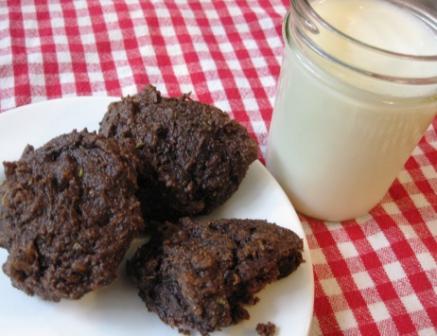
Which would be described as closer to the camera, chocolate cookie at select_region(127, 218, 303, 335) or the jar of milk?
chocolate cookie at select_region(127, 218, 303, 335)

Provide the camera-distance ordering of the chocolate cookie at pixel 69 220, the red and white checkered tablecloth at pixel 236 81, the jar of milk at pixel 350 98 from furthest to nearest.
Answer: the red and white checkered tablecloth at pixel 236 81 → the jar of milk at pixel 350 98 → the chocolate cookie at pixel 69 220

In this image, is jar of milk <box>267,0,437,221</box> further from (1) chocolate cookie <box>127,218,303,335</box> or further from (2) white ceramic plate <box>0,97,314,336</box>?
(1) chocolate cookie <box>127,218,303,335</box>

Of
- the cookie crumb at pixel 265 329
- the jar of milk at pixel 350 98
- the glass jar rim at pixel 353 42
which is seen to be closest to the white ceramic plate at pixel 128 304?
the cookie crumb at pixel 265 329

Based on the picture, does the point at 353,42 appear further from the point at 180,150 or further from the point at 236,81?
the point at 236,81

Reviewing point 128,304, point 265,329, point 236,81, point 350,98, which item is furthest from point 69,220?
point 236,81

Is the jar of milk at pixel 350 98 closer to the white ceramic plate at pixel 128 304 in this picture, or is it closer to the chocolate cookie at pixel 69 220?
the white ceramic plate at pixel 128 304

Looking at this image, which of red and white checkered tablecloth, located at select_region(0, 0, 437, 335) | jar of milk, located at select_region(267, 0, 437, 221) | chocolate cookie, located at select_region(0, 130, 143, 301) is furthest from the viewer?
red and white checkered tablecloth, located at select_region(0, 0, 437, 335)

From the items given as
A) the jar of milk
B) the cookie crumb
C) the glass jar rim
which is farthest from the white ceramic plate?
the glass jar rim
